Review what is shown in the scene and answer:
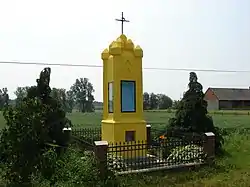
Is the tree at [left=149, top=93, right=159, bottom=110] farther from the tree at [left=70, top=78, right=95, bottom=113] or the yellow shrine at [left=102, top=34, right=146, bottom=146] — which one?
the yellow shrine at [left=102, top=34, right=146, bottom=146]

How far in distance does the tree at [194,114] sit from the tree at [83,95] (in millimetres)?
70057

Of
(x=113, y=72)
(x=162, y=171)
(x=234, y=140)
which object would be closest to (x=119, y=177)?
(x=162, y=171)

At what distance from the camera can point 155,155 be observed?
40.8ft

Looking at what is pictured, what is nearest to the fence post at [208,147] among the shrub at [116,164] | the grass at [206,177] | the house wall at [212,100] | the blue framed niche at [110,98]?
the grass at [206,177]

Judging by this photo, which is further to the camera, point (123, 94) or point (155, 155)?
point (123, 94)

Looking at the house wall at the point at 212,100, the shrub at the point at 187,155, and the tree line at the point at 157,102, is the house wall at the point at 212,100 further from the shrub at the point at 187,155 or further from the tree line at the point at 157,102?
the shrub at the point at 187,155

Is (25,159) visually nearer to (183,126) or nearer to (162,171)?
(162,171)

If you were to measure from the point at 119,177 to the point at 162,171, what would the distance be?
1.52 metres

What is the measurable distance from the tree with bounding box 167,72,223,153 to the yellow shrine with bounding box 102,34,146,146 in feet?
8.96

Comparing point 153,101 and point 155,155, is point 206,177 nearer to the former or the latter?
point 155,155

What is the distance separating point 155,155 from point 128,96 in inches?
87.3

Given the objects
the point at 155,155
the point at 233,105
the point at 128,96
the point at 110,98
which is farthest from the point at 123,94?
the point at 233,105

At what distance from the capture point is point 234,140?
18.0m

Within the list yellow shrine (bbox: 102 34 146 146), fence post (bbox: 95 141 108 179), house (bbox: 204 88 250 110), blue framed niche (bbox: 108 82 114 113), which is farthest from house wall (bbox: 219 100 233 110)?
fence post (bbox: 95 141 108 179)
